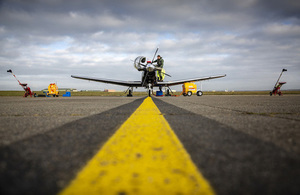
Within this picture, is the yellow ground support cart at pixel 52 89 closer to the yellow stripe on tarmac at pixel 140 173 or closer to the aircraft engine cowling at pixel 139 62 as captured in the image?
the aircraft engine cowling at pixel 139 62

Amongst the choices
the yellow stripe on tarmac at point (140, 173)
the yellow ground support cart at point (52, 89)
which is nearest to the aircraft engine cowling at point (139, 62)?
the yellow ground support cart at point (52, 89)

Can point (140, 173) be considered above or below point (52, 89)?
below

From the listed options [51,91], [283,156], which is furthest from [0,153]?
[51,91]

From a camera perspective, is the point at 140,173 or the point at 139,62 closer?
the point at 140,173

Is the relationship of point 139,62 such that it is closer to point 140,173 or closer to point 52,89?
point 52,89

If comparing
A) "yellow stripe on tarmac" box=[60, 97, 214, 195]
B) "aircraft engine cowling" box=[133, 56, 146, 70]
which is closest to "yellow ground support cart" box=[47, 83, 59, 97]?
"aircraft engine cowling" box=[133, 56, 146, 70]

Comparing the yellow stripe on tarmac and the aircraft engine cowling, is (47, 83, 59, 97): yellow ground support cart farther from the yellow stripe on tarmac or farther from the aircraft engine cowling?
the yellow stripe on tarmac

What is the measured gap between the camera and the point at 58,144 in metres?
1.75

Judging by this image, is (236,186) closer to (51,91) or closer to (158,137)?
(158,137)

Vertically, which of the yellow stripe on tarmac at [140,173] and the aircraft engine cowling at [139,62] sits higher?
the aircraft engine cowling at [139,62]

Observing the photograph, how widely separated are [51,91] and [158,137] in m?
26.8

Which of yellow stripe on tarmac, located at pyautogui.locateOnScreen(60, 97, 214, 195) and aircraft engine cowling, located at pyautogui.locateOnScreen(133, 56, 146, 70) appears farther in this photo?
aircraft engine cowling, located at pyautogui.locateOnScreen(133, 56, 146, 70)

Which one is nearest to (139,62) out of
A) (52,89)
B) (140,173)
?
(52,89)

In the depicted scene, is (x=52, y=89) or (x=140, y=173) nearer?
(x=140, y=173)
